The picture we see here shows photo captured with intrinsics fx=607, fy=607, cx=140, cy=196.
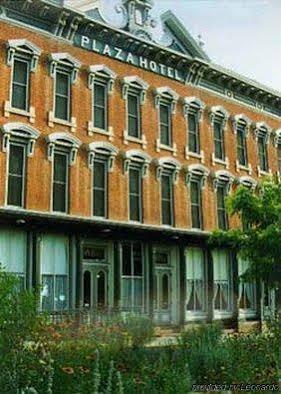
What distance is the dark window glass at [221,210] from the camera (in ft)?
90.5

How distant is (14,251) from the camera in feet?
64.8

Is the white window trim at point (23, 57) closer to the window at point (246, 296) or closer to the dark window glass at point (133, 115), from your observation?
the dark window glass at point (133, 115)

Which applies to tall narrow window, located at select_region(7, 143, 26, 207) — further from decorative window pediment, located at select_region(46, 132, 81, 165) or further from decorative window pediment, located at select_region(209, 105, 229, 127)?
decorative window pediment, located at select_region(209, 105, 229, 127)

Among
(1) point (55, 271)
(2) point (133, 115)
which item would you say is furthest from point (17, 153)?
(2) point (133, 115)

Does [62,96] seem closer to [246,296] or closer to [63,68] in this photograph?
[63,68]

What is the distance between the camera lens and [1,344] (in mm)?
7273

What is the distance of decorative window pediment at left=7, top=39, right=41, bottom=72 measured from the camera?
20.4 m

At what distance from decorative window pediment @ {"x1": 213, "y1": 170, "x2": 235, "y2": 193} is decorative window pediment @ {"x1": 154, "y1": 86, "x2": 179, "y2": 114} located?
144 inches

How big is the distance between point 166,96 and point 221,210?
19.3 feet

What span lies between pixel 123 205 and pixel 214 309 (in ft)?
22.2

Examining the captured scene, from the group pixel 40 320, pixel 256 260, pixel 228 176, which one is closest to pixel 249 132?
pixel 228 176

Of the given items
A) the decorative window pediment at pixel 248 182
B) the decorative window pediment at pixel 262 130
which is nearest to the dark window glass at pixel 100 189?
the decorative window pediment at pixel 248 182

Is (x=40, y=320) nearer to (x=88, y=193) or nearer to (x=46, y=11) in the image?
(x=88, y=193)

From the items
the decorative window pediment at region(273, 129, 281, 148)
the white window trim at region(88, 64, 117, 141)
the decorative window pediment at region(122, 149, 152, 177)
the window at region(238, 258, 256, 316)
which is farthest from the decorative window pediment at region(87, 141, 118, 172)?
the decorative window pediment at region(273, 129, 281, 148)
